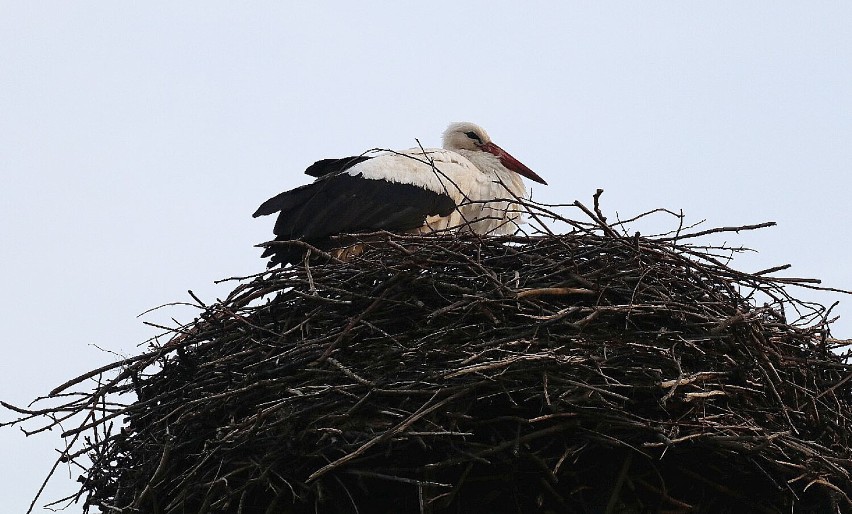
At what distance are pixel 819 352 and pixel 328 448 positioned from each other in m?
1.83

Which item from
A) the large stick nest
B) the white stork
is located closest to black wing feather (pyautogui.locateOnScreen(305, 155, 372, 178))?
the white stork

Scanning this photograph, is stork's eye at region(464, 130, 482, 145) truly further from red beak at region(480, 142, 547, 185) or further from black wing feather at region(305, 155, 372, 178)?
black wing feather at region(305, 155, 372, 178)

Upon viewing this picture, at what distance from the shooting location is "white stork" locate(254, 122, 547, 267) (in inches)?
229

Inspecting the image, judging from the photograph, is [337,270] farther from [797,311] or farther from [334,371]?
[797,311]

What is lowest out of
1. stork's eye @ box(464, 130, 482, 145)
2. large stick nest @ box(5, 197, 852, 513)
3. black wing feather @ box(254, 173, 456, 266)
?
large stick nest @ box(5, 197, 852, 513)

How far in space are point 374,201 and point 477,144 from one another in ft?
4.32

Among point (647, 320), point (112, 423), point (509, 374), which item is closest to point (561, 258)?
point (647, 320)

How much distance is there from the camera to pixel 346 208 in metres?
5.88

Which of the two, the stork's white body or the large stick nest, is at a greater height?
the stork's white body

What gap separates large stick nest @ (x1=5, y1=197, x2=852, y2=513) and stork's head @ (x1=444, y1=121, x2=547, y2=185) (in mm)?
2531

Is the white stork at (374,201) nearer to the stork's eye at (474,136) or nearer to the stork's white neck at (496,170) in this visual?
the stork's white neck at (496,170)

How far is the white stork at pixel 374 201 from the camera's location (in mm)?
5828

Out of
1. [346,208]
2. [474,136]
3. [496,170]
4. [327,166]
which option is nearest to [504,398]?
[346,208]

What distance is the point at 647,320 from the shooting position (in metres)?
3.99
